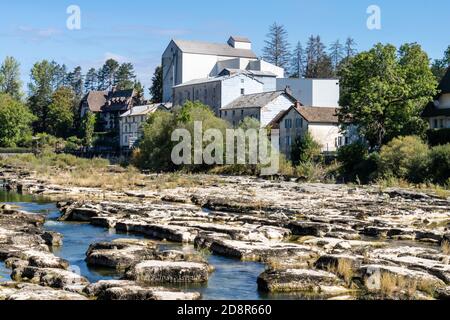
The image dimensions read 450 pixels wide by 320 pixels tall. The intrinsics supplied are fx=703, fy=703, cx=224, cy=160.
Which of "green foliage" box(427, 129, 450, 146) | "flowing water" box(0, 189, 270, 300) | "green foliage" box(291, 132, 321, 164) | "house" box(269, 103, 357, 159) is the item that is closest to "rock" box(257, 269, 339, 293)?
"flowing water" box(0, 189, 270, 300)

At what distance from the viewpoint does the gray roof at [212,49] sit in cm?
11706

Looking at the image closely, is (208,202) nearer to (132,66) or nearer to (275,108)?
(275,108)

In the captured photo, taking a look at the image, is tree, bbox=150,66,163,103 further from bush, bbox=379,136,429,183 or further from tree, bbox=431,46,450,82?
bush, bbox=379,136,429,183

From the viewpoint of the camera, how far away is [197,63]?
4621 inches

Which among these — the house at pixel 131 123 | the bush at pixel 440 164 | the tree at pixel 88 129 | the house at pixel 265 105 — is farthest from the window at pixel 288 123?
the tree at pixel 88 129

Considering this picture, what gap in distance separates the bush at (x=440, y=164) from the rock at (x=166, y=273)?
34.1m

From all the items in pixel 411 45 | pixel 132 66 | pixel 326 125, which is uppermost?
pixel 132 66

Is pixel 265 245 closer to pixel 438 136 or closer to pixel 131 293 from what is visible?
pixel 131 293

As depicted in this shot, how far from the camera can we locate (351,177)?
188 ft

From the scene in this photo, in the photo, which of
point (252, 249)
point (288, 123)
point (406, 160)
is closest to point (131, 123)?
point (288, 123)

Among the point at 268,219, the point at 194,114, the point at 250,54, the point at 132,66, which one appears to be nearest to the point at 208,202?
the point at 268,219

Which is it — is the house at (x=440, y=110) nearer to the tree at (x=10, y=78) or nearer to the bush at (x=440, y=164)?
the bush at (x=440, y=164)

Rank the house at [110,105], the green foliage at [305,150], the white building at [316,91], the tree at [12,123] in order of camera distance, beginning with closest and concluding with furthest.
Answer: the green foliage at [305,150] < the white building at [316,91] < the tree at [12,123] < the house at [110,105]

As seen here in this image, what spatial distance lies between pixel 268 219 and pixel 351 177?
2882 centimetres
